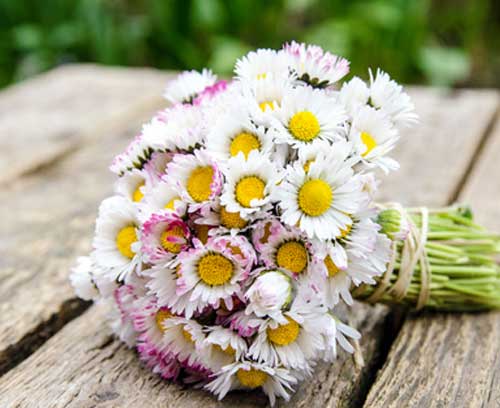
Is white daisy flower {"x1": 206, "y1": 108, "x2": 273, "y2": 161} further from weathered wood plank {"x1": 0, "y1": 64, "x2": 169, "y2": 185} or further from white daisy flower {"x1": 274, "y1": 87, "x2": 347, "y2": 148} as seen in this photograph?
weathered wood plank {"x1": 0, "y1": 64, "x2": 169, "y2": 185}

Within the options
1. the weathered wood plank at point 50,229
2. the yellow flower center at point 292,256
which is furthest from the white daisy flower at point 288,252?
the weathered wood plank at point 50,229

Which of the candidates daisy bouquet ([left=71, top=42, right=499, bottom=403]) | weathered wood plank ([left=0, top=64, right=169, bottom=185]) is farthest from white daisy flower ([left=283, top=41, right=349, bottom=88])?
weathered wood plank ([left=0, top=64, right=169, bottom=185])

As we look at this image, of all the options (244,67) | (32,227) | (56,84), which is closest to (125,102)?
(56,84)

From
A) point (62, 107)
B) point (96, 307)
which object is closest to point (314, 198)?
point (96, 307)

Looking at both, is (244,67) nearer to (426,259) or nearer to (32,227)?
(426,259)

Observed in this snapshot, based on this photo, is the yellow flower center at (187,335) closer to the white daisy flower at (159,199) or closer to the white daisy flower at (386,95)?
the white daisy flower at (159,199)

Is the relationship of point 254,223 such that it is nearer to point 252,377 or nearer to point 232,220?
point 232,220
